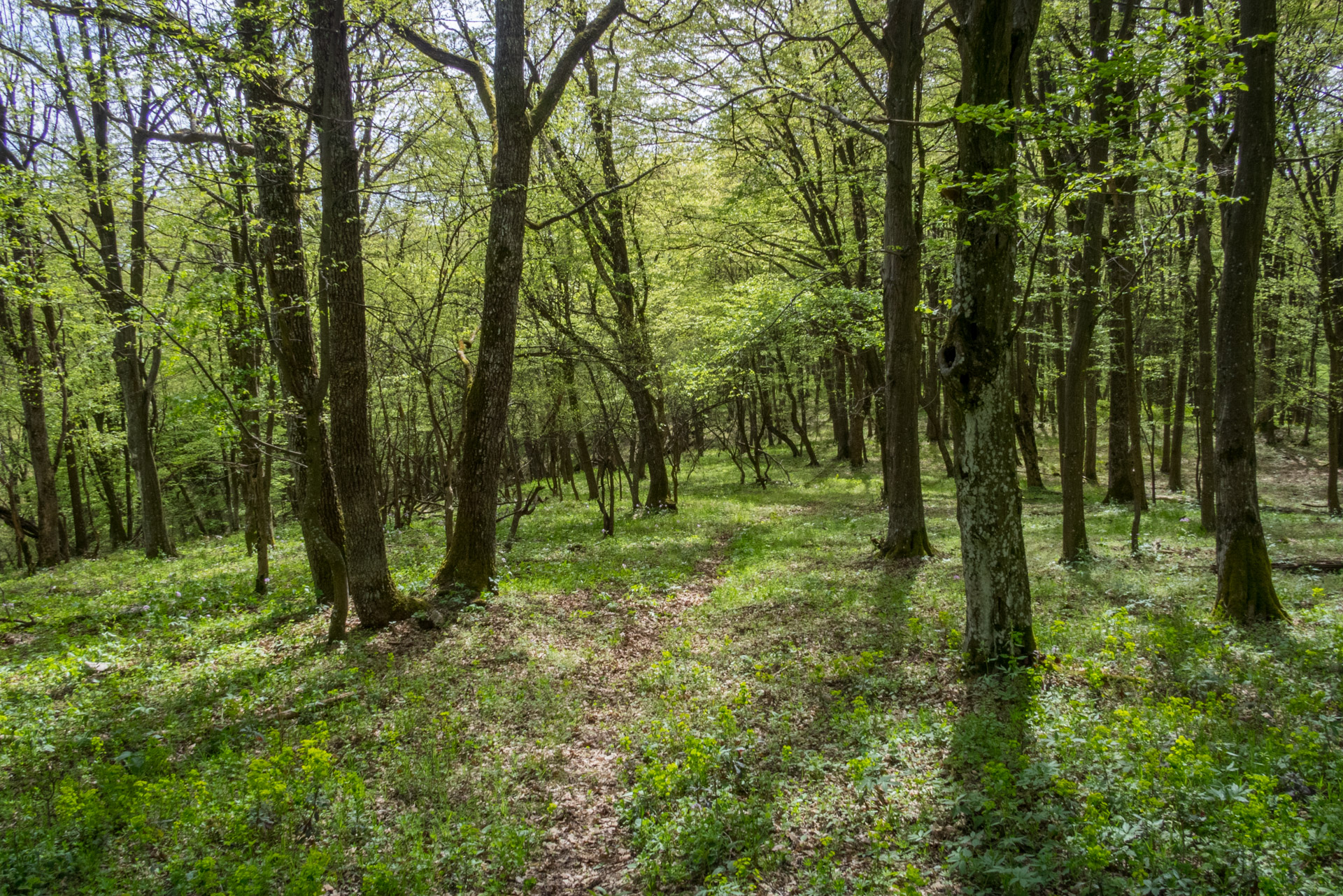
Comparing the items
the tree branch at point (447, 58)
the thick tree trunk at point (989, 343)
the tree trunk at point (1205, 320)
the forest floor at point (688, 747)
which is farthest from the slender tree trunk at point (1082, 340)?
the tree branch at point (447, 58)

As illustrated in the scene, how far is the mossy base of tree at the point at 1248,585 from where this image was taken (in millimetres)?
6637

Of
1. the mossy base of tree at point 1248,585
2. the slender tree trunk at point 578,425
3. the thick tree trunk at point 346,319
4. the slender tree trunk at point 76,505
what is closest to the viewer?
the mossy base of tree at point 1248,585

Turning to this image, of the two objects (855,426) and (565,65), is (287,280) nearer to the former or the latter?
(565,65)

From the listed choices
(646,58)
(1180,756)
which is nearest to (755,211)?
(646,58)

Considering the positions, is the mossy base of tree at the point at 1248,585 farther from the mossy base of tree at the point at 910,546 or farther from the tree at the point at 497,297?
the tree at the point at 497,297

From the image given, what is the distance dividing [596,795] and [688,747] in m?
0.82

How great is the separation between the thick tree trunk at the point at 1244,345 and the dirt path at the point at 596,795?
6505mm

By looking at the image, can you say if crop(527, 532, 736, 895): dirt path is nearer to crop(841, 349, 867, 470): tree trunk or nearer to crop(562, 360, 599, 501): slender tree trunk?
crop(562, 360, 599, 501): slender tree trunk

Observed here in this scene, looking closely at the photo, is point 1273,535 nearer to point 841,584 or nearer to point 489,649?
point 841,584

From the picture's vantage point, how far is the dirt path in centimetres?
415

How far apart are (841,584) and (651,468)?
9477 millimetres

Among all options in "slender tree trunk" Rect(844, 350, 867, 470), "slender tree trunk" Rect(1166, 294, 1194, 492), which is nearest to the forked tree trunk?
"slender tree trunk" Rect(844, 350, 867, 470)

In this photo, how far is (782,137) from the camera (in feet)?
64.7

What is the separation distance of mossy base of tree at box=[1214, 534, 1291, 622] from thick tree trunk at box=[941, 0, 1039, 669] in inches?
108
